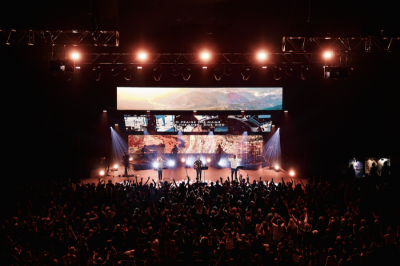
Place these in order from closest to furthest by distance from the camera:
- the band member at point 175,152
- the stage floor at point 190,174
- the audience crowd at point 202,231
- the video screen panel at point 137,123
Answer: the audience crowd at point 202,231 < the stage floor at point 190,174 < the video screen panel at point 137,123 < the band member at point 175,152

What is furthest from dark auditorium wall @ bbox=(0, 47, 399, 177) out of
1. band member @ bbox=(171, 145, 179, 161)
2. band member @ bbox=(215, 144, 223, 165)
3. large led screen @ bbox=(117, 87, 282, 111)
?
band member @ bbox=(171, 145, 179, 161)

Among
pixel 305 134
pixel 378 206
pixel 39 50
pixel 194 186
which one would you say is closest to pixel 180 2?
pixel 194 186

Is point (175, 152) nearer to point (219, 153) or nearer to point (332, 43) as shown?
point (219, 153)

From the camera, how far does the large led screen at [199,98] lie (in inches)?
623

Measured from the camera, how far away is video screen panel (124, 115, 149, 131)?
1859 cm

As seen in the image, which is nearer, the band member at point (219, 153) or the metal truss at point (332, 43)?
the metal truss at point (332, 43)

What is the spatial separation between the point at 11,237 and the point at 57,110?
8700 mm

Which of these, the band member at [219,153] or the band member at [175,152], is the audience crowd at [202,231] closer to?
the band member at [219,153]

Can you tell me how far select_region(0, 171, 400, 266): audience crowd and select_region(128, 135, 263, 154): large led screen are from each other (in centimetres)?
1073

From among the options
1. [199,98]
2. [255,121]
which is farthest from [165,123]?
[255,121]

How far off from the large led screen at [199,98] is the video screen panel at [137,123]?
251 cm

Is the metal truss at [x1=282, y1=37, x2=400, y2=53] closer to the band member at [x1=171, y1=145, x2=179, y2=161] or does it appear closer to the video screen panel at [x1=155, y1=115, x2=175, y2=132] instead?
the video screen panel at [x1=155, y1=115, x2=175, y2=132]

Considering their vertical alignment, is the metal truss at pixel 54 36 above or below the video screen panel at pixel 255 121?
above

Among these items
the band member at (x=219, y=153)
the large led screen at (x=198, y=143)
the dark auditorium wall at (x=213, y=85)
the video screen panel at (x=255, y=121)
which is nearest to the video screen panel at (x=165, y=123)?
the large led screen at (x=198, y=143)
